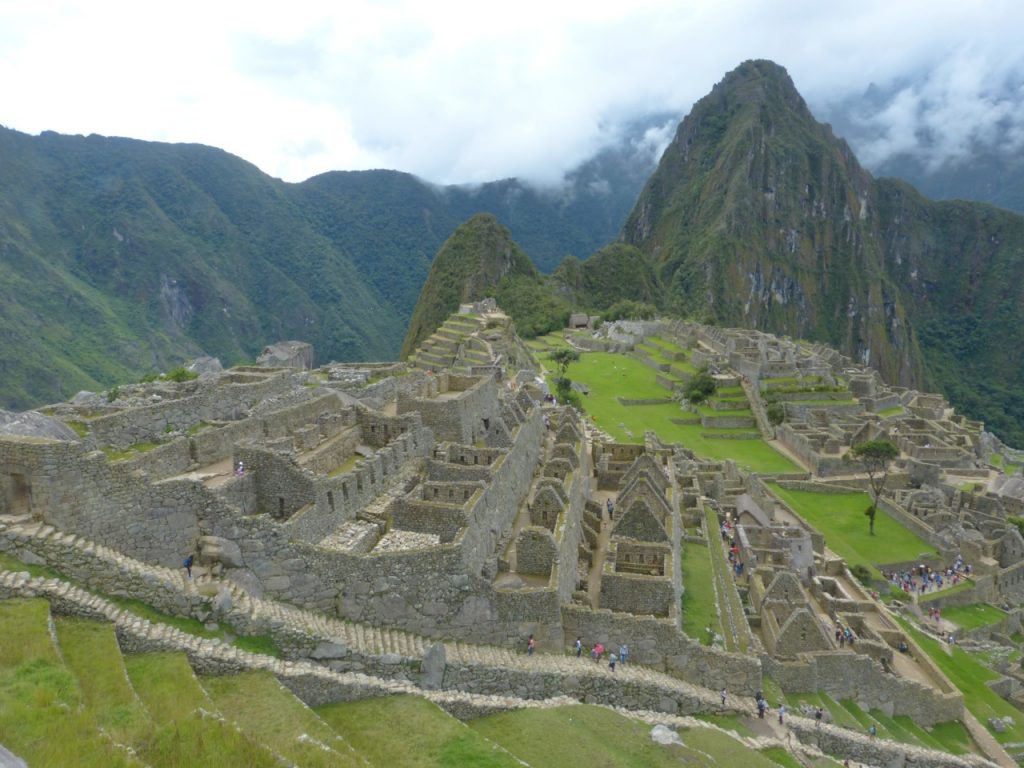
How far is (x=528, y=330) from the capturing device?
105 metres

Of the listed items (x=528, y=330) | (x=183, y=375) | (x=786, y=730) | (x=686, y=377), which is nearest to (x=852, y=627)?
(x=786, y=730)

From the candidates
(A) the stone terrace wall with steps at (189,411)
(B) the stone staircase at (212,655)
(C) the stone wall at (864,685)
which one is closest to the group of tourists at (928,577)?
(C) the stone wall at (864,685)

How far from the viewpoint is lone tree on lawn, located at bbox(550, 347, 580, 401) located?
54.8 metres

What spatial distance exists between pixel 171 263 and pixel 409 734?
116 meters

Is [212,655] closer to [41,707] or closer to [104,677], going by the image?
[104,677]

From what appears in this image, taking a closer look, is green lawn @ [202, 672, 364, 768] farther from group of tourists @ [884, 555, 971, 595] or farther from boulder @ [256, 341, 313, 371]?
boulder @ [256, 341, 313, 371]

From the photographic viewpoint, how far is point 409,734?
1130 cm

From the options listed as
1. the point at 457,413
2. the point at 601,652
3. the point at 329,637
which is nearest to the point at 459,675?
the point at 329,637

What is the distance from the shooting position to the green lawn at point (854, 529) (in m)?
35.3

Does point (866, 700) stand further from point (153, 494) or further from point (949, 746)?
point (153, 494)

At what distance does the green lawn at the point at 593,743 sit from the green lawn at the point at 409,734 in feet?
3.33

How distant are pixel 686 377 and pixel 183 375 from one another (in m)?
54.1

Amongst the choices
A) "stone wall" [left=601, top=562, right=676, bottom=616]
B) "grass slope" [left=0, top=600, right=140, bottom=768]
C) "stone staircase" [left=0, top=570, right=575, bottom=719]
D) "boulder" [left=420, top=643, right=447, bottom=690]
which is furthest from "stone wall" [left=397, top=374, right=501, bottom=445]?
"grass slope" [left=0, top=600, right=140, bottom=768]

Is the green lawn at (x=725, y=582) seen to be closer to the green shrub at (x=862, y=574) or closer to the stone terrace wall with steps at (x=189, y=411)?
the green shrub at (x=862, y=574)
